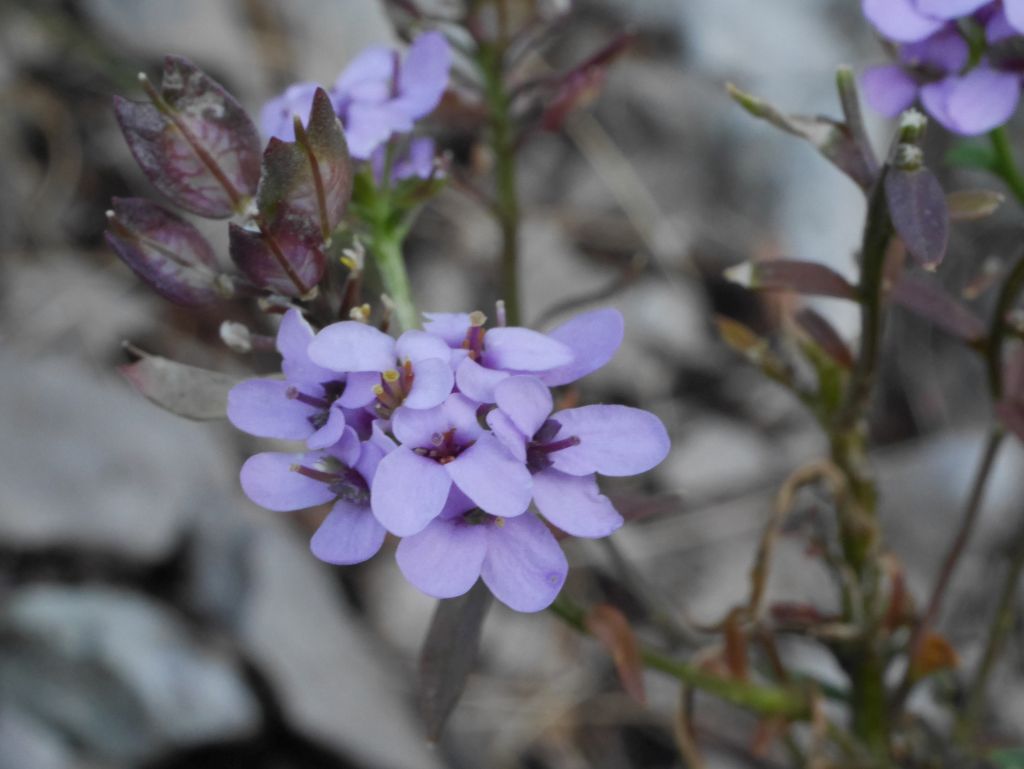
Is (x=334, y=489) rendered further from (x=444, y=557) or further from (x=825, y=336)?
(x=825, y=336)

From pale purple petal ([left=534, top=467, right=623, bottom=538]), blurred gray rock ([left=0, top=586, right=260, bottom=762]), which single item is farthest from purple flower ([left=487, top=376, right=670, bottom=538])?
blurred gray rock ([left=0, top=586, right=260, bottom=762])

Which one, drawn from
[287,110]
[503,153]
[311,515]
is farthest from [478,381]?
[311,515]

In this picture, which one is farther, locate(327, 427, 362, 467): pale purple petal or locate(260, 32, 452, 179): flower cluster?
locate(260, 32, 452, 179): flower cluster

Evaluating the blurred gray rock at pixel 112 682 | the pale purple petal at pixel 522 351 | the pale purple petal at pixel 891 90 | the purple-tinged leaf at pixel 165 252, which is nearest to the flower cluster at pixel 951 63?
the pale purple petal at pixel 891 90

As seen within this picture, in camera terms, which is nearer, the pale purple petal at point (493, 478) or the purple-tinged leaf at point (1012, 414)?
the pale purple petal at point (493, 478)

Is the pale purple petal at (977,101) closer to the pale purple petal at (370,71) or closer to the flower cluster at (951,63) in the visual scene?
the flower cluster at (951,63)

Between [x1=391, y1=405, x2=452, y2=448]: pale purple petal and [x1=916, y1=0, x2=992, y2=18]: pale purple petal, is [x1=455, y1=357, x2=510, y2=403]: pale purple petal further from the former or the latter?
[x1=916, y1=0, x2=992, y2=18]: pale purple petal
